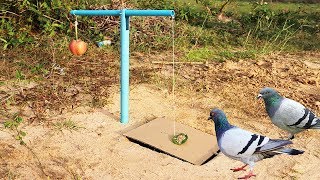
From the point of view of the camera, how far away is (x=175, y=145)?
149 inches

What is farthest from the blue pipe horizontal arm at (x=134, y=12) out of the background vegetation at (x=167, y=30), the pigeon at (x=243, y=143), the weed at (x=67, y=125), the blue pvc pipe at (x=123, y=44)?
the background vegetation at (x=167, y=30)

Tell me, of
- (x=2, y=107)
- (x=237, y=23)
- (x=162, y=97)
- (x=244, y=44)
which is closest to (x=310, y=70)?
(x=244, y=44)

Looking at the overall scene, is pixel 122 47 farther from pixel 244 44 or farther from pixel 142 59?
pixel 244 44

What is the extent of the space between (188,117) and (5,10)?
11.4 feet

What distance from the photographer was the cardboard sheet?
3664mm

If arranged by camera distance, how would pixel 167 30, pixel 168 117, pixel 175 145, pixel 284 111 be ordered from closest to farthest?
pixel 284 111
pixel 175 145
pixel 168 117
pixel 167 30

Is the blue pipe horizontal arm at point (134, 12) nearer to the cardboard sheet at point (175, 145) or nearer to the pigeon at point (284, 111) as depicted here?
the pigeon at point (284, 111)

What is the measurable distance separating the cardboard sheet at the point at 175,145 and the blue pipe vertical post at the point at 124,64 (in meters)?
0.23

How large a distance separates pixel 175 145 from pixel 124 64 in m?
0.86

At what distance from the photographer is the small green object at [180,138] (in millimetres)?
3816

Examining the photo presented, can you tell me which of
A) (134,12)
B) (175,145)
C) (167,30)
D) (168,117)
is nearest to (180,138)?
(175,145)

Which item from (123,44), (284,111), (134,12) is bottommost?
(284,111)

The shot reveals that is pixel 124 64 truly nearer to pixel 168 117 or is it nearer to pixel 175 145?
pixel 168 117

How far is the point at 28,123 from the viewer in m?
4.14
